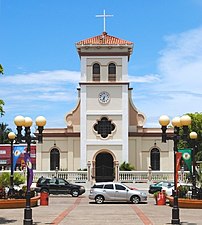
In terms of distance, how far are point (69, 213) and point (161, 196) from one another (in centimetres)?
768

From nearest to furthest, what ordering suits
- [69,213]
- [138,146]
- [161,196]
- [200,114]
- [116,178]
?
[69,213] → [161,196] → [116,178] → [138,146] → [200,114]

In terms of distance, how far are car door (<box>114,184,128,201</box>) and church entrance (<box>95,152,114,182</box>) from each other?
18.7 meters

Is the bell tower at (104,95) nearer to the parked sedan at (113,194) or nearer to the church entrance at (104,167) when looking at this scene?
the church entrance at (104,167)

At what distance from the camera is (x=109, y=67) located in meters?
51.1

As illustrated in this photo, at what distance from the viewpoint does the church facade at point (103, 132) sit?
50406 millimetres

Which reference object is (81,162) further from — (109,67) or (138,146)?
(109,67)

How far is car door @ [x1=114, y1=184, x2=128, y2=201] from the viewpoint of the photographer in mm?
30969

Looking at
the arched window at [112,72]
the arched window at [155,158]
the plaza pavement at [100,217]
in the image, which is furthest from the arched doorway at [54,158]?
the plaza pavement at [100,217]

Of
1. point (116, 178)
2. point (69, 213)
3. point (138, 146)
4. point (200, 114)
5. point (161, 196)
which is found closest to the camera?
point (69, 213)

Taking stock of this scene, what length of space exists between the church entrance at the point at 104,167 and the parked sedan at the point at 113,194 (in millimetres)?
18701

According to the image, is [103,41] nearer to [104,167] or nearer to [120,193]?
[104,167]

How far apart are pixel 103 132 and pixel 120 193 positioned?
20.0m

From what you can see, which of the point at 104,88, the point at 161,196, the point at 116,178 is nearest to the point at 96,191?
the point at 161,196

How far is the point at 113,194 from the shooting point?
31016mm
